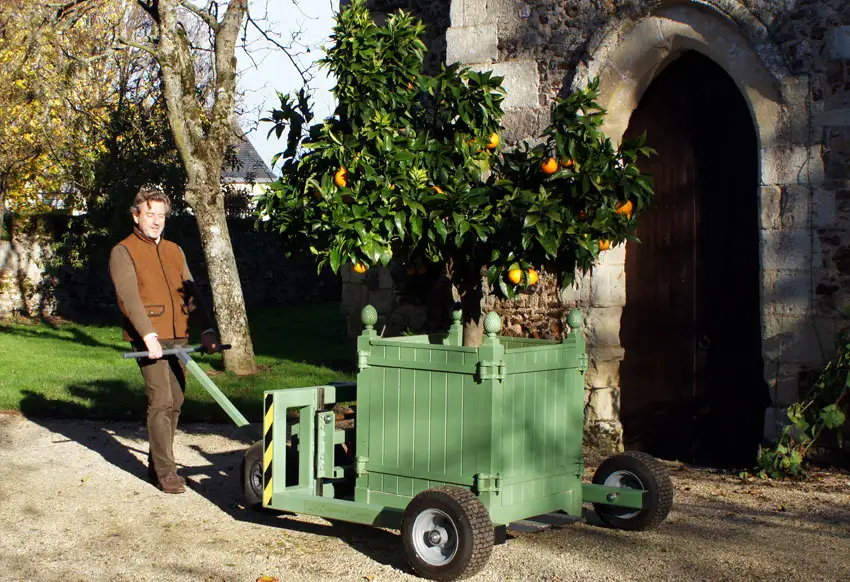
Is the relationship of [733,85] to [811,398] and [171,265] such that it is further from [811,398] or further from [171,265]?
[171,265]

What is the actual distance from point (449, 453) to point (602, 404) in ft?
10.4

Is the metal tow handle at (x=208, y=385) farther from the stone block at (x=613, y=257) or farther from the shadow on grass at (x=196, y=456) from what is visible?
the stone block at (x=613, y=257)

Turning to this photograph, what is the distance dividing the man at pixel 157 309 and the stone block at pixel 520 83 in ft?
9.76

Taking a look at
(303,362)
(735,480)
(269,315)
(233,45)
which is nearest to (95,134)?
(269,315)

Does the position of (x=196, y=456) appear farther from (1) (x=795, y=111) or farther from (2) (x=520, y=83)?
(1) (x=795, y=111)

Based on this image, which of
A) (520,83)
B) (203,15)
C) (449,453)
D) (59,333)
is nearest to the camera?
(449,453)

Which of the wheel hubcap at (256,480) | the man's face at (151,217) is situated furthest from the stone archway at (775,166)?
the man's face at (151,217)

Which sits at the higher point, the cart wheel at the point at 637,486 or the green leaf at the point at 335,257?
the green leaf at the point at 335,257

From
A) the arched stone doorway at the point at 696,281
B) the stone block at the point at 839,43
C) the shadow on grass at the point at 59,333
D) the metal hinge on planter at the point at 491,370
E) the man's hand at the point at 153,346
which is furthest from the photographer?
the shadow on grass at the point at 59,333

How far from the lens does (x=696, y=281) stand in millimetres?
7617

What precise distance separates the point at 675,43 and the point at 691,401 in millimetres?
2666

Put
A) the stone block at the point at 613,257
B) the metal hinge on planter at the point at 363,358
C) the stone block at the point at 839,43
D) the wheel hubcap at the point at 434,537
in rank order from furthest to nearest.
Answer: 1. the stone block at the point at 613,257
2. the stone block at the point at 839,43
3. the metal hinge on planter at the point at 363,358
4. the wheel hubcap at the point at 434,537

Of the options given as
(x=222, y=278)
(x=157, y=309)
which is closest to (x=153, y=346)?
(x=157, y=309)

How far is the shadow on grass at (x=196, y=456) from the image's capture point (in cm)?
542
